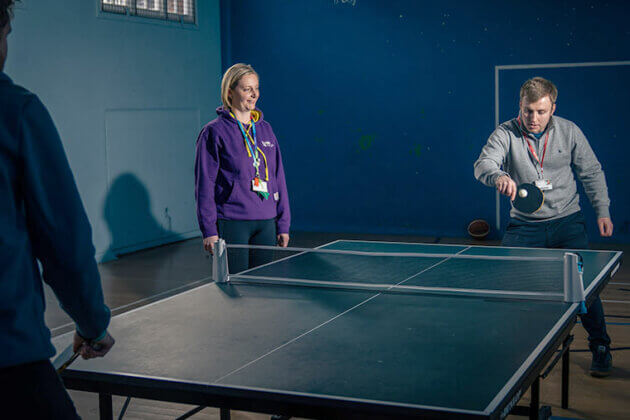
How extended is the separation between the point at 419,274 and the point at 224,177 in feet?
3.94

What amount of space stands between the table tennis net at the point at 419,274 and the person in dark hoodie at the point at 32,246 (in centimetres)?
166

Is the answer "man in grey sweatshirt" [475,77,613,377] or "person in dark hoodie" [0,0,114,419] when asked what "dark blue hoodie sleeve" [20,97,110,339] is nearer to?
"person in dark hoodie" [0,0,114,419]

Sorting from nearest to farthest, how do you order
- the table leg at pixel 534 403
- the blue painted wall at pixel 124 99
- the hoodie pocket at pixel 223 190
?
the table leg at pixel 534 403 < the hoodie pocket at pixel 223 190 < the blue painted wall at pixel 124 99

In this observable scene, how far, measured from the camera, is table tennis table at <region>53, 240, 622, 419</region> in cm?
184

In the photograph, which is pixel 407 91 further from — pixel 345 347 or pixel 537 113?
pixel 345 347

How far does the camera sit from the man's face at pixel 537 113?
3.88m

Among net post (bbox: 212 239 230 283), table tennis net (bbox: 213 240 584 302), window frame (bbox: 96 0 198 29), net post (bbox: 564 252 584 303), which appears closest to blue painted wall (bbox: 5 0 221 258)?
window frame (bbox: 96 0 198 29)

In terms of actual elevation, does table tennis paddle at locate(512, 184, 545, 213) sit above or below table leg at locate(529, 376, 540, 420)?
above

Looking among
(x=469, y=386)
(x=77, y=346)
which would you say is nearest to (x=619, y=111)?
(x=469, y=386)

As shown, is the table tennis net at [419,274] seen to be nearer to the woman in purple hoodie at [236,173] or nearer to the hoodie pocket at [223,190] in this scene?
the woman in purple hoodie at [236,173]

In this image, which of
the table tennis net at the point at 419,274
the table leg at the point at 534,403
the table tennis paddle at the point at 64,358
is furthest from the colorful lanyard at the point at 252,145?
the table tennis paddle at the point at 64,358

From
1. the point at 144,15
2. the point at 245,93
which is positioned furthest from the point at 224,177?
the point at 144,15

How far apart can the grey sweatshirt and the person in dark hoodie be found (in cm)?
282

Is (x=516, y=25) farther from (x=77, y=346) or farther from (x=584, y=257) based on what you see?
(x=77, y=346)
